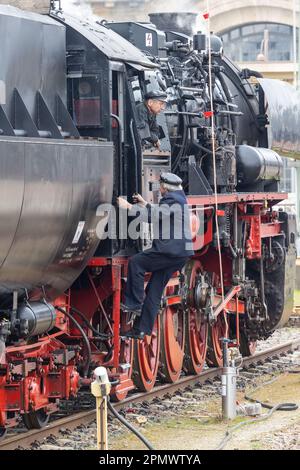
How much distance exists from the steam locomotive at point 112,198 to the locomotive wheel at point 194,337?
0.9 inches

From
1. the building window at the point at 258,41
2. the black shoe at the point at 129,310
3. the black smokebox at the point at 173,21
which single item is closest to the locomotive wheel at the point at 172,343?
the black shoe at the point at 129,310

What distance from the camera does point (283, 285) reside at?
1644cm

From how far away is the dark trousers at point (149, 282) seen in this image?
38.2 feet

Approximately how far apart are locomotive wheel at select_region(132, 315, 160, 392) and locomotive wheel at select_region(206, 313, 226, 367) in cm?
206

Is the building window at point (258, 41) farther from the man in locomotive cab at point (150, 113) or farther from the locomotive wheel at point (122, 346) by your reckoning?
the locomotive wheel at point (122, 346)

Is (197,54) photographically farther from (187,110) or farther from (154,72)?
(154,72)

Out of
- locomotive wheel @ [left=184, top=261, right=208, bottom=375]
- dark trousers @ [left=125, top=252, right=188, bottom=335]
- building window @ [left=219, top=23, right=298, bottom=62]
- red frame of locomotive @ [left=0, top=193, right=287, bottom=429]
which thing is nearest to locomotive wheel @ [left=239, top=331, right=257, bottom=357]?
locomotive wheel @ [left=184, top=261, right=208, bottom=375]

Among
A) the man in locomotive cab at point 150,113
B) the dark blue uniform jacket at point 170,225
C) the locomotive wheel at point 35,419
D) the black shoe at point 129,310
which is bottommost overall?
the locomotive wheel at point 35,419

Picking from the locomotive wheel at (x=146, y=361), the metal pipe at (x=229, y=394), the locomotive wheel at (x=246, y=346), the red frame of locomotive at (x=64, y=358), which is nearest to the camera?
the red frame of locomotive at (x=64, y=358)

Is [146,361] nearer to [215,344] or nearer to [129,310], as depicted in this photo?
[129,310]

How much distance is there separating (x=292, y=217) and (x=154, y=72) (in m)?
5.13

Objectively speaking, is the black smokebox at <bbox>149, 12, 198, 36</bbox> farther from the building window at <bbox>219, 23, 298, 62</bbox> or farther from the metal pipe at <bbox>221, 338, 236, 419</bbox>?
the building window at <bbox>219, 23, 298, 62</bbox>

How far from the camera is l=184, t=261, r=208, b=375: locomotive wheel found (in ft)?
48.0

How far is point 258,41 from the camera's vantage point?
57.7m
